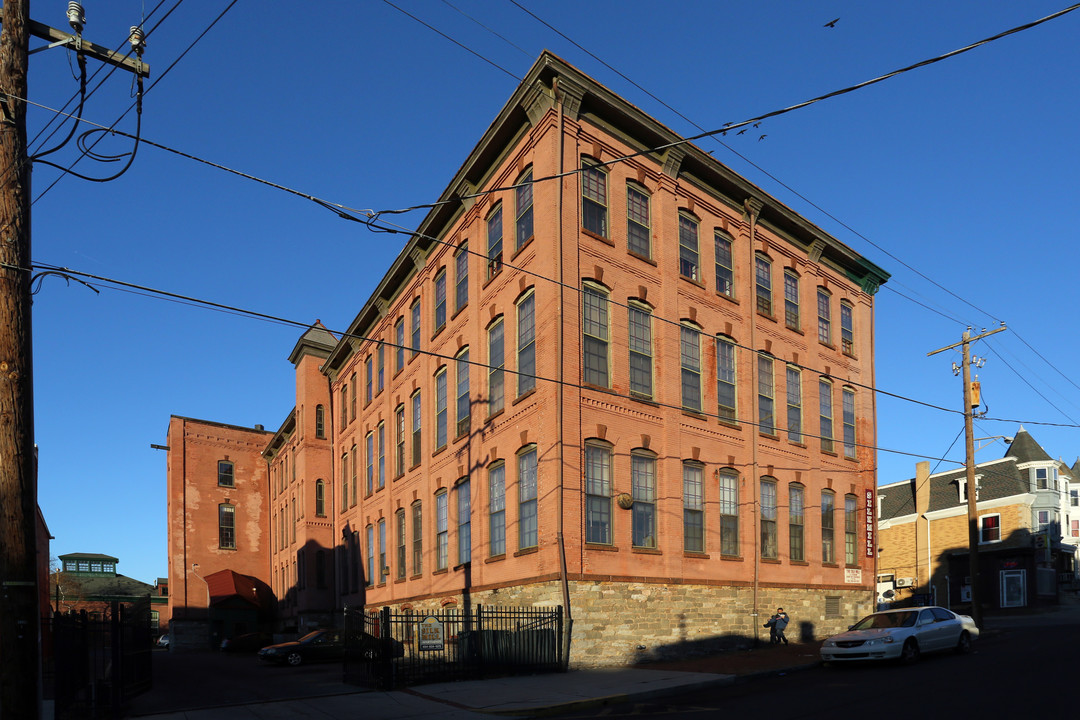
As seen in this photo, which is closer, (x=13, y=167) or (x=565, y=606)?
(x=13, y=167)

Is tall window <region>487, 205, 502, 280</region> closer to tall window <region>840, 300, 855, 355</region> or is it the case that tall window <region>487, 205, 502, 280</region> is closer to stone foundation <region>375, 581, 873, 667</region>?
stone foundation <region>375, 581, 873, 667</region>

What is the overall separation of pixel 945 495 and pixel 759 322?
114 ft

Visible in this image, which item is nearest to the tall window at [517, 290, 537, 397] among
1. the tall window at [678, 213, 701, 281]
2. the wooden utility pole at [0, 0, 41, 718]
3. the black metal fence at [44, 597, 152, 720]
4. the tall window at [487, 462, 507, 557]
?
the tall window at [487, 462, 507, 557]

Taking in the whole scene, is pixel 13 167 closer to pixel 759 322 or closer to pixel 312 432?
pixel 759 322

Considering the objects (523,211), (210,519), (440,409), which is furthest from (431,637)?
(210,519)

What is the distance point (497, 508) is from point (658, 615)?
5.49 m

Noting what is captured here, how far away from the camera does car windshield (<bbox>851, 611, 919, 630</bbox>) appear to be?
20531 millimetres

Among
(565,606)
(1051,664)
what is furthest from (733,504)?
(1051,664)

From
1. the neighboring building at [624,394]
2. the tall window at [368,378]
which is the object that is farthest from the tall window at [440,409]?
the tall window at [368,378]

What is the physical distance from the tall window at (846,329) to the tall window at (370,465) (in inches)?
801

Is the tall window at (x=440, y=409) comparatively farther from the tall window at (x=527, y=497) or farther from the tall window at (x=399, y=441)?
the tall window at (x=527, y=497)

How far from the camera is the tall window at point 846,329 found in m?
33.6

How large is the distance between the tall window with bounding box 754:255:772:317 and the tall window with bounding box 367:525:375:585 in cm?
1946

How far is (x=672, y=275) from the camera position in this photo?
25938 mm
